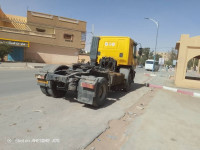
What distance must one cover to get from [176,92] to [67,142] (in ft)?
29.7

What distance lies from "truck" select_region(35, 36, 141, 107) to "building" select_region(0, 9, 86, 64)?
21143mm

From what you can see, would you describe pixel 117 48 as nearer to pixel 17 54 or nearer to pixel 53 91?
pixel 53 91

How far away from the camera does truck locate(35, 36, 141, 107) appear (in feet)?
16.2

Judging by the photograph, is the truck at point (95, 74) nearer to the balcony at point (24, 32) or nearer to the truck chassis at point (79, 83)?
the truck chassis at point (79, 83)

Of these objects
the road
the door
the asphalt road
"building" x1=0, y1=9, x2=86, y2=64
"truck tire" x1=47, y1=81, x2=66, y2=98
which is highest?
"building" x1=0, y1=9, x2=86, y2=64

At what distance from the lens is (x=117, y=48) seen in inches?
316

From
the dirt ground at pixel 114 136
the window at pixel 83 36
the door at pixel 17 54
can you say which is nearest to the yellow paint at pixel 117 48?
the dirt ground at pixel 114 136

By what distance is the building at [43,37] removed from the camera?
24.9 metres

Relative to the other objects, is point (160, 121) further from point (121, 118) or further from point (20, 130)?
point (20, 130)

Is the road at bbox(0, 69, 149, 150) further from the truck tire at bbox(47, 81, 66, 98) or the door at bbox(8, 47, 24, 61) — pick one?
the door at bbox(8, 47, 24, 61)

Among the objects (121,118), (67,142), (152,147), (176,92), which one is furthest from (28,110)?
(176,92)

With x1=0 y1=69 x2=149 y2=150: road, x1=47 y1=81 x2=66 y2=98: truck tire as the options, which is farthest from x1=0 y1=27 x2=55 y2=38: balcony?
x1=47 y1=81 x2=66 y2=98: truck tire

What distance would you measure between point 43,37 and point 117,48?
73.7ft

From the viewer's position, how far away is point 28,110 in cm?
437
